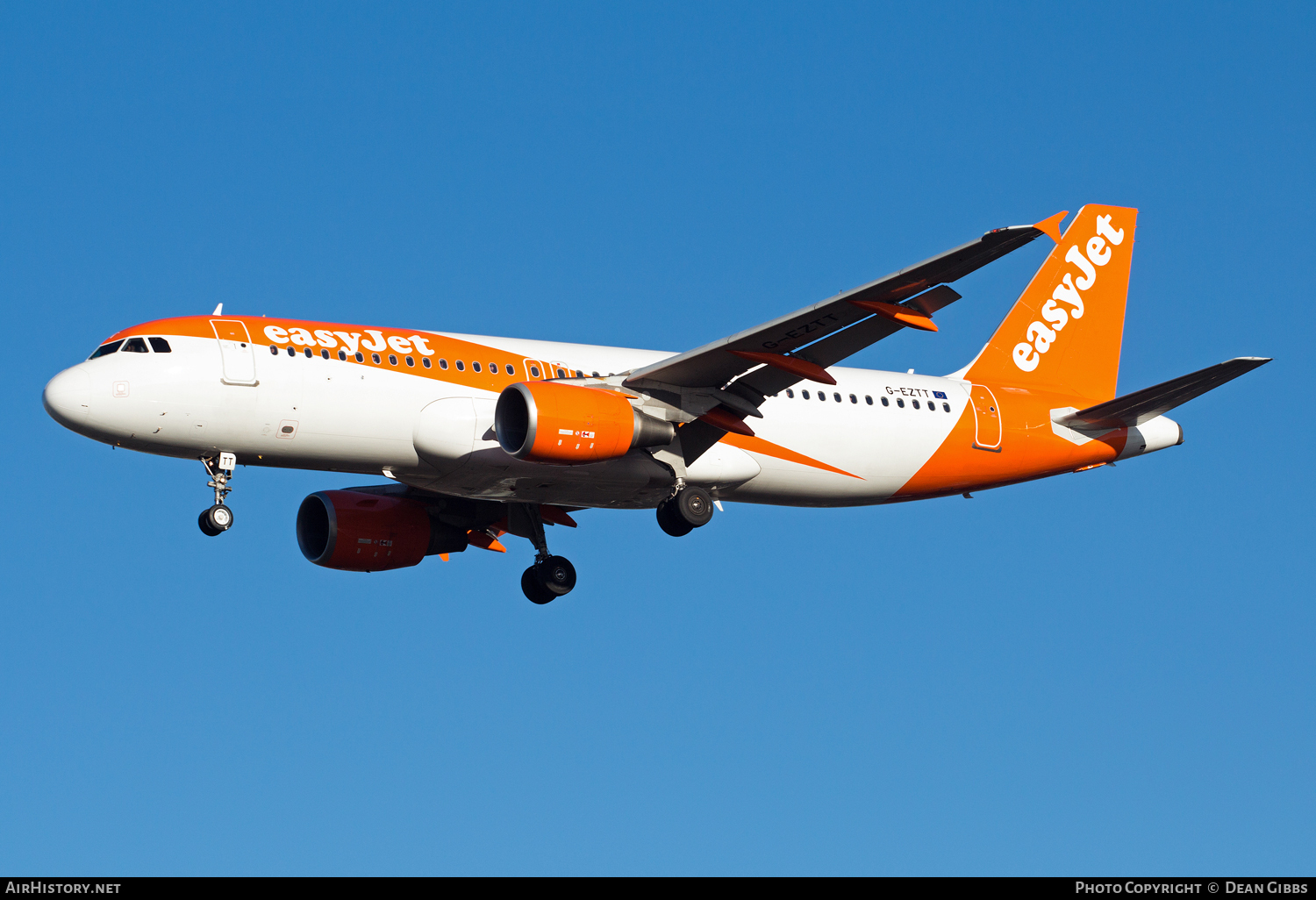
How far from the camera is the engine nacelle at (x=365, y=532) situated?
35.4m

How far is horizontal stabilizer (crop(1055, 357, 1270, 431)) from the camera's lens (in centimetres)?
3234

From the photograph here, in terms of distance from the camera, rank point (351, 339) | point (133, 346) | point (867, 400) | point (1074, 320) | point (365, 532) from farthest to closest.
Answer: point (1074, 320), point (365, 532), point (867, 400), point (351, 339), point (133, 346)

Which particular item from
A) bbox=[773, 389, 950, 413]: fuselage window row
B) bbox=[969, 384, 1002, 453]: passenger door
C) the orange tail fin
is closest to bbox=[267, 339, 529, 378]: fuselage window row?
bbox=[773, 389, 950, 413]: fuselage window row

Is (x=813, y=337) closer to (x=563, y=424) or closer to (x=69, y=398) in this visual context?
(x=563, y=424)

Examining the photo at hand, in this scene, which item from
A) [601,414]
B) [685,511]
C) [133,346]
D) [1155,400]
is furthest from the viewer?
[1155,400]

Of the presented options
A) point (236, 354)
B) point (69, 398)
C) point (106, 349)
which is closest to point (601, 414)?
point (236, 354)

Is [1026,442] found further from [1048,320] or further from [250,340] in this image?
[250,340]

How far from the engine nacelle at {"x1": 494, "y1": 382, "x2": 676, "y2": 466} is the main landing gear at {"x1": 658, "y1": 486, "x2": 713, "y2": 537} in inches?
93.9

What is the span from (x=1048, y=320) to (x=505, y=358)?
1447 centimetres

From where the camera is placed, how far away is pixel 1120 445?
123 ft

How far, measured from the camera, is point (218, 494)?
98.5ft

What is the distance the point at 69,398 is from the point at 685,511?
11.7m

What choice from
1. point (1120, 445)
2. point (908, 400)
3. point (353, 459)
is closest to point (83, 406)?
point (353, 459)
